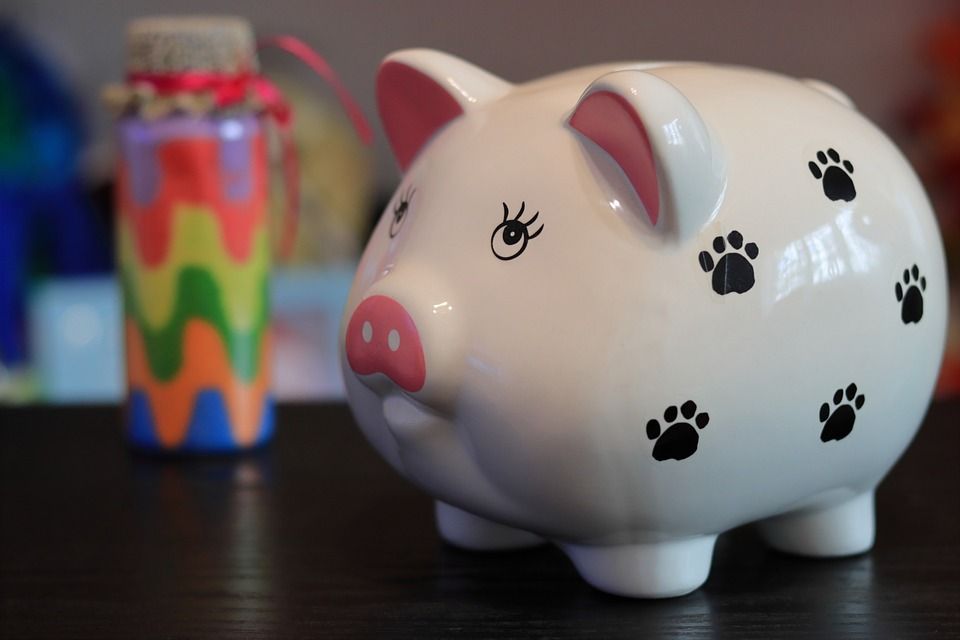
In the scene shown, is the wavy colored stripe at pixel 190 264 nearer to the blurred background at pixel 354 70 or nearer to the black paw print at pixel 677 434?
the black paw print at pixel 677 434

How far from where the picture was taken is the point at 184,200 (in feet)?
2.99

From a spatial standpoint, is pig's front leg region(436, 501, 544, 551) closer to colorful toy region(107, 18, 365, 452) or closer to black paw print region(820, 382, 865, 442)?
black paw print region(820, 382, 865, 442)

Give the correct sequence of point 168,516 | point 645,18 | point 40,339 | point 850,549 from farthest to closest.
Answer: point 645,18
point 40,339
point 168,516
point 850,549

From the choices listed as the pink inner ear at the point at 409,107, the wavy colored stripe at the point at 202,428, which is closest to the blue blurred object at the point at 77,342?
the wavy colored stripe at the point at 202,428

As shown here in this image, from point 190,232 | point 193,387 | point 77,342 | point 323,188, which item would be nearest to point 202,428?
point 193,387

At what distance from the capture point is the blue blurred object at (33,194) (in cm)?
185

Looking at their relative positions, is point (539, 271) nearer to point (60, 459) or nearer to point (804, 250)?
point (804, 250)

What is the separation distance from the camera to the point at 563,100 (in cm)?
59

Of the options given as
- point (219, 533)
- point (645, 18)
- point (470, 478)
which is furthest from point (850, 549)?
point (645, 18)

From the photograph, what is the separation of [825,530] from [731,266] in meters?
0.18

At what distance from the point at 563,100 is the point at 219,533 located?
1.02 feet

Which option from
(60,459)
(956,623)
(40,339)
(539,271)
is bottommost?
(40,339)

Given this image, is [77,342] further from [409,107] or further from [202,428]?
[409,107]

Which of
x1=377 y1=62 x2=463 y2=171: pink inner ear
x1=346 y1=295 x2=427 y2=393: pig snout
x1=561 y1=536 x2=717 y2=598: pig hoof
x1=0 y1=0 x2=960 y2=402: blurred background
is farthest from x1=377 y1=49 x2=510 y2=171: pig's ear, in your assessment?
x1=0 y1=0 x2=960 y2=402: blurred background
